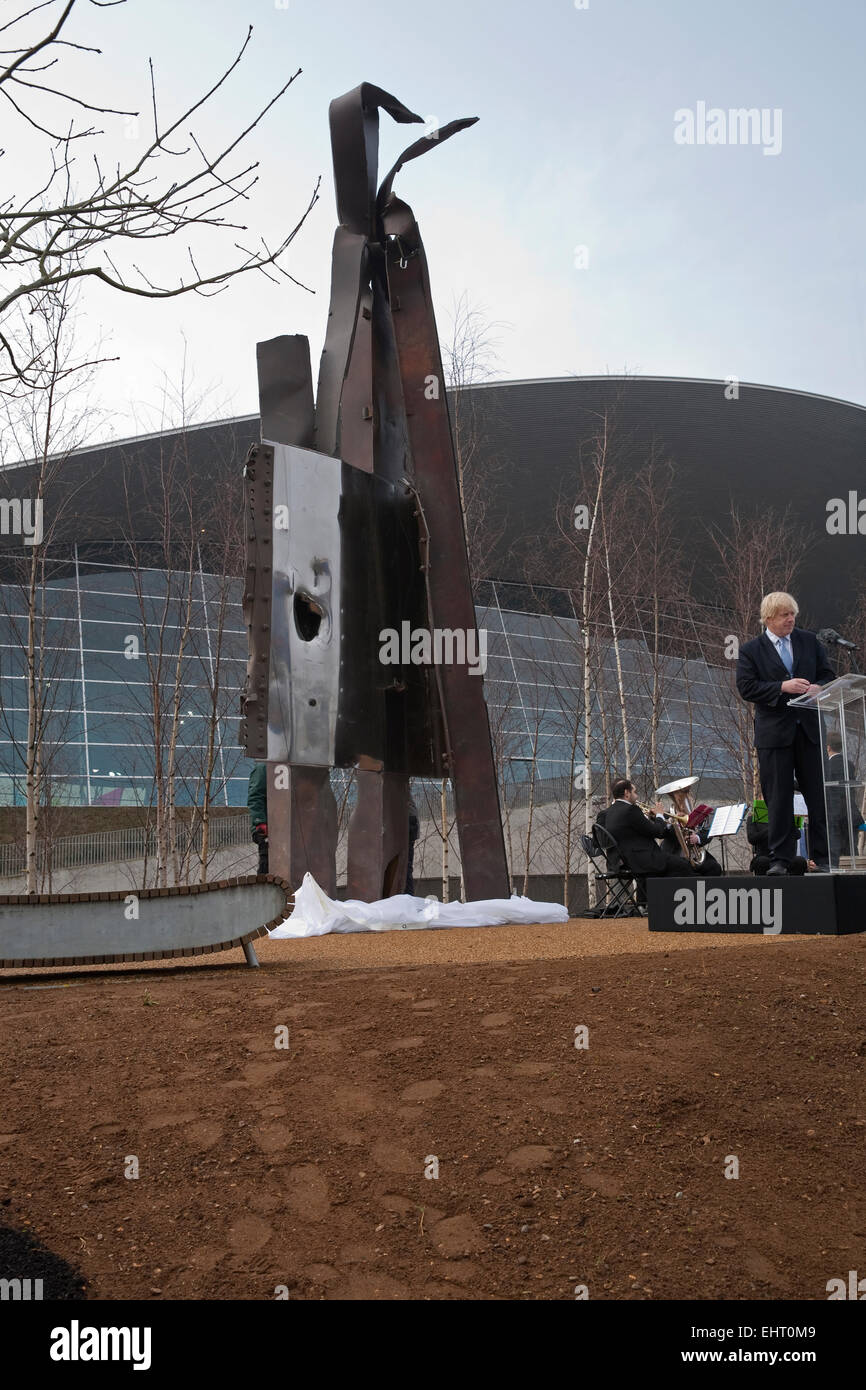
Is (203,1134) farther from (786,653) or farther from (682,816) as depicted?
(682,816)

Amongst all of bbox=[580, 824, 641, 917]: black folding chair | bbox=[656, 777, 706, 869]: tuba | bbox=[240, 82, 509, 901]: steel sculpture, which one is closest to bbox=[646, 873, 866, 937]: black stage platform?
bbox=[240, 82, 509, 901]: steel sculpture

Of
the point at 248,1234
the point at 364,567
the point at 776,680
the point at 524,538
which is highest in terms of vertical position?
the point at 524,538

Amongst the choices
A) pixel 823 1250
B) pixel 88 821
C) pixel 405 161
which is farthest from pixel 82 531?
pixel 823 1250

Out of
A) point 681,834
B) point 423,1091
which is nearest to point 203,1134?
point 423,1091

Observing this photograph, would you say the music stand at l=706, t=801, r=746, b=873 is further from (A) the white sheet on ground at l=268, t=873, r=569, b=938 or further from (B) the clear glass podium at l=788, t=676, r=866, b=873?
(B) the clear glass podium at l=788, t=676, r=866, b=873

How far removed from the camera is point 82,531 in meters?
27.0

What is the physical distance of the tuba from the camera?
12836 millimetres

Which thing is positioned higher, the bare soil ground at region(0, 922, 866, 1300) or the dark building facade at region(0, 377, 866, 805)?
the dark building facade at region(0, 377, 866, 805)

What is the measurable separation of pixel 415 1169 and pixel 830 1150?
4.40 ft

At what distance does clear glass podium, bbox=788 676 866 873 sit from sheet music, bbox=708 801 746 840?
186 inches

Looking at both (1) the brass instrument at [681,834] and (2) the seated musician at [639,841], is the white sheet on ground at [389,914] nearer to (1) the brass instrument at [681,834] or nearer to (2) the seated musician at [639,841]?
(2) the seated musician at [639,841]

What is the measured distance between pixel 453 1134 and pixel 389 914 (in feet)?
18.4

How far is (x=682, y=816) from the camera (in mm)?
13562
